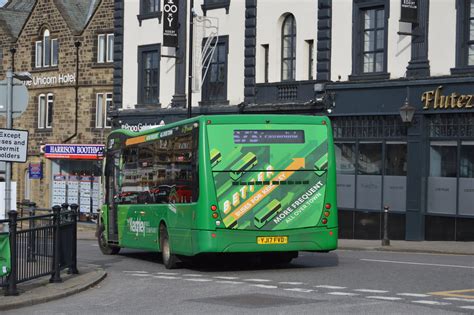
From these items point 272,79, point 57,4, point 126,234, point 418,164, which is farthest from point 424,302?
point 57,4

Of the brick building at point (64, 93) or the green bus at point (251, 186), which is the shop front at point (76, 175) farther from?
the green bus at point (251, 186)

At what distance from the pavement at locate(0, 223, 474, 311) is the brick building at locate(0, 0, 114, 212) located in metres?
19.0

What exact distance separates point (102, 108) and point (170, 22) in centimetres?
919

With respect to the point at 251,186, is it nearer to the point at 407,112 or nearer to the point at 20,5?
the point at 407,112

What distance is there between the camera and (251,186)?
1905cm

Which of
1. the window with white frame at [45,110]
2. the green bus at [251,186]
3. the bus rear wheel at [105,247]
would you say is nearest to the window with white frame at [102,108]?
the window with white frame at [45,110]

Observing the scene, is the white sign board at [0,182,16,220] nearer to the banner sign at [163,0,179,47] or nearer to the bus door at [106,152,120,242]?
the bus door at [106,152,120,242]

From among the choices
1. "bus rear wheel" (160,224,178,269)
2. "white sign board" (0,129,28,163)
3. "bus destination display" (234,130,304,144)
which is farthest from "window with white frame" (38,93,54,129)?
"white sign board" (0,129,28,163)

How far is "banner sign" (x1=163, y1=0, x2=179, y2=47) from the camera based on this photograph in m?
38.6

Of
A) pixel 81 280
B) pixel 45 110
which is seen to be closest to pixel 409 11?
pixel 81 280

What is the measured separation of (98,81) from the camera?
152ft

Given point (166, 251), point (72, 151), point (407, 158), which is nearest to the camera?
point (166, 251)

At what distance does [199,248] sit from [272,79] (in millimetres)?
17717

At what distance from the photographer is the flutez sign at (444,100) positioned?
2920cm
